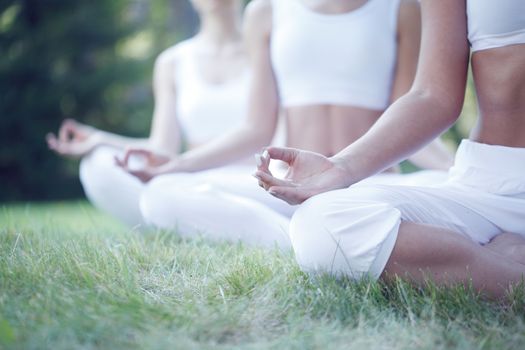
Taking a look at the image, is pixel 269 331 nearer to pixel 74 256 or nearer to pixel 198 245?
pixel 74 256

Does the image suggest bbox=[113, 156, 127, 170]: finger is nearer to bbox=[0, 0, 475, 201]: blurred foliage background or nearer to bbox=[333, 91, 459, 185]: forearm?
bbox=[333, 91, 459, 185]: forearm

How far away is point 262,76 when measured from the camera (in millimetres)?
3486

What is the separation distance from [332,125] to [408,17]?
59 cm

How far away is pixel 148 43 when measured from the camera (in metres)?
13.3

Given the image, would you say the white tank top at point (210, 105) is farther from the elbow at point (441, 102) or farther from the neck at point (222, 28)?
the elbow at point (441, 102)

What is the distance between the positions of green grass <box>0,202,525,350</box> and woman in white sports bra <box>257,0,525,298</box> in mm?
77

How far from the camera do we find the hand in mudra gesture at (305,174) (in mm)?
1954

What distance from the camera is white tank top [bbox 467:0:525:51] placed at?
6.87 feet

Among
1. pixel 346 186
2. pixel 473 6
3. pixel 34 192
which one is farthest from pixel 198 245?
pixel 34 192

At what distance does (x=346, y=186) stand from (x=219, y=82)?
9.28 feet

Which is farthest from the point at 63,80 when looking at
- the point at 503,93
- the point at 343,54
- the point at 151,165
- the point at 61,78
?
the point at 503,93

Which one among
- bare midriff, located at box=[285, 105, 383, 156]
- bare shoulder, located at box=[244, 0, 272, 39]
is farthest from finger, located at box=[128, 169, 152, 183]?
bare shoulder, located at box=[244, 0, 272, 39]

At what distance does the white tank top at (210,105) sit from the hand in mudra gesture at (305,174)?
103 inches

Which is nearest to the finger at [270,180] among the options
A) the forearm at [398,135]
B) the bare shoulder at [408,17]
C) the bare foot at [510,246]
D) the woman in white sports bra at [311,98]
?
the forearm at [398,135]
